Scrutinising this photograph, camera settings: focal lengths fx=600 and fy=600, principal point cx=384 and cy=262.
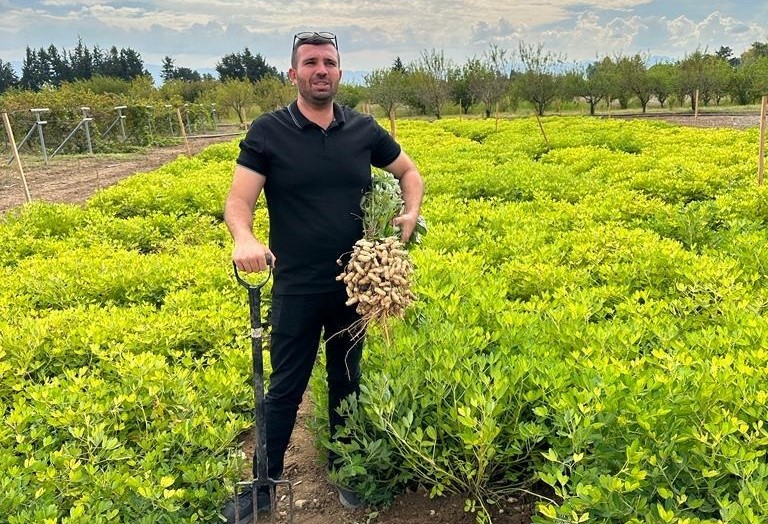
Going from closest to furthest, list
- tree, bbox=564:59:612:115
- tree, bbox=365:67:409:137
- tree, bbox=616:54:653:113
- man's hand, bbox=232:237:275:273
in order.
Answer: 1. man's hand, bbox=232:237:275:273
2. tree, bbox=616:54:653:113
3. tree, bbox=564:59:612:115
4. tree, bbox=365:67:409:137

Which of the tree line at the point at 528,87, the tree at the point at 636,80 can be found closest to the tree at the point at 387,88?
the tree line at the point at 528,87

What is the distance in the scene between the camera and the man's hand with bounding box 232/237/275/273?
283 centimetres

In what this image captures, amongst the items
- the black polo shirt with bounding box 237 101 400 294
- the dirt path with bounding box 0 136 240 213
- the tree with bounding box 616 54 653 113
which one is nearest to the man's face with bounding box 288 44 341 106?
the black polo shirt with bounding box 237 101 400 294

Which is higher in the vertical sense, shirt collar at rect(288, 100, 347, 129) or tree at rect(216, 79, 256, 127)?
tree at rect(216, 79, 256, 127)

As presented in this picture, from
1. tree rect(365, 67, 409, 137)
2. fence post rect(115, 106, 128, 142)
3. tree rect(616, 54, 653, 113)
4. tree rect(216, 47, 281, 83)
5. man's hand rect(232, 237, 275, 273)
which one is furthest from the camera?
tree rect(216, 47, 281, 83)

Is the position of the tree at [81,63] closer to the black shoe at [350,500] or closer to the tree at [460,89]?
the tree at [460,89]

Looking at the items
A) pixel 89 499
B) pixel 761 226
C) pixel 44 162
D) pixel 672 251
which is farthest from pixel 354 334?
pixel 44 162

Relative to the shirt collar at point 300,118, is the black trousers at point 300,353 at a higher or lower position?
lower

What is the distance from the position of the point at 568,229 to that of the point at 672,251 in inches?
86.6

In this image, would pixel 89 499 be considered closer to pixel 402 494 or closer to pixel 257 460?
pixel 257 460

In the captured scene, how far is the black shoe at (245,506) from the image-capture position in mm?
3367

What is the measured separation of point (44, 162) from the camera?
24.4 metres

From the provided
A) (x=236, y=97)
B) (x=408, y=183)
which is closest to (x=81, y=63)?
(x=236, y=97)

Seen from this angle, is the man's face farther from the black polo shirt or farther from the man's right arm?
the man's right arm
